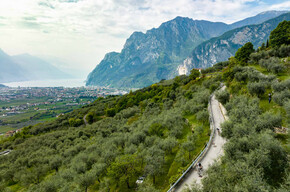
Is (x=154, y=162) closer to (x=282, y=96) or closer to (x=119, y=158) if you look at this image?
(x=119, y=158)

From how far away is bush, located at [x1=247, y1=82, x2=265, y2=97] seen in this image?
114 feet

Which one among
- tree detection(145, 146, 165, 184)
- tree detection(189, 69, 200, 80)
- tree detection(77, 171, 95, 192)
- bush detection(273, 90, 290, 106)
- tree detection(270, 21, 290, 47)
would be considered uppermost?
tree detection(270, 21, 290, 47)

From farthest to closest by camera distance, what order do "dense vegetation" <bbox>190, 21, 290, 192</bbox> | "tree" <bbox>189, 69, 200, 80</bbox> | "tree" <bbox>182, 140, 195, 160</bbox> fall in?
"tree" <bbox>189, 69, 200, 80</bbox>
"tree" <bbox>182, 140, 195, 160</bbox>
"dense vegetation" <bbox>190, 21, 290, 192</bbox>

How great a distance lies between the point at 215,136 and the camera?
32.6 m

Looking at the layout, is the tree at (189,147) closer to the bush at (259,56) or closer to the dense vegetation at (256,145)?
the dense vegetation at (256,145)

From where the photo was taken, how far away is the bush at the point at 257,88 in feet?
114

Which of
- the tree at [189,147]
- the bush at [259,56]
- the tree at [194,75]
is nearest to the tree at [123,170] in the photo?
the tree at [189,147]

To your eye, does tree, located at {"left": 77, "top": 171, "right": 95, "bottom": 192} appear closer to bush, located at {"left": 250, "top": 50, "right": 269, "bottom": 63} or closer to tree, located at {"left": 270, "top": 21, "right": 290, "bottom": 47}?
bush, located at {"left": 250, "top": 50, "right": 269, "bottom": 63}

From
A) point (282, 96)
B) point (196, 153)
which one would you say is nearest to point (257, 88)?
point (282, 96)

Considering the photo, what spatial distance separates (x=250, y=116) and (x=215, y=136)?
28.5 ft

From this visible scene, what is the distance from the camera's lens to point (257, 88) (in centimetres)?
3528

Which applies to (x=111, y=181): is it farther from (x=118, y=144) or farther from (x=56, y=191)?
(x=118, y=144)

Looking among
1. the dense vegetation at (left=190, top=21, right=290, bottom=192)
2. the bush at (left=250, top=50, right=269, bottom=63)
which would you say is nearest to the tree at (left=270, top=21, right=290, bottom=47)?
the bush at (left=250, top=50, right=269, bottom=63)

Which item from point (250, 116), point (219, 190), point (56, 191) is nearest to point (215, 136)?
point (250, 116)
